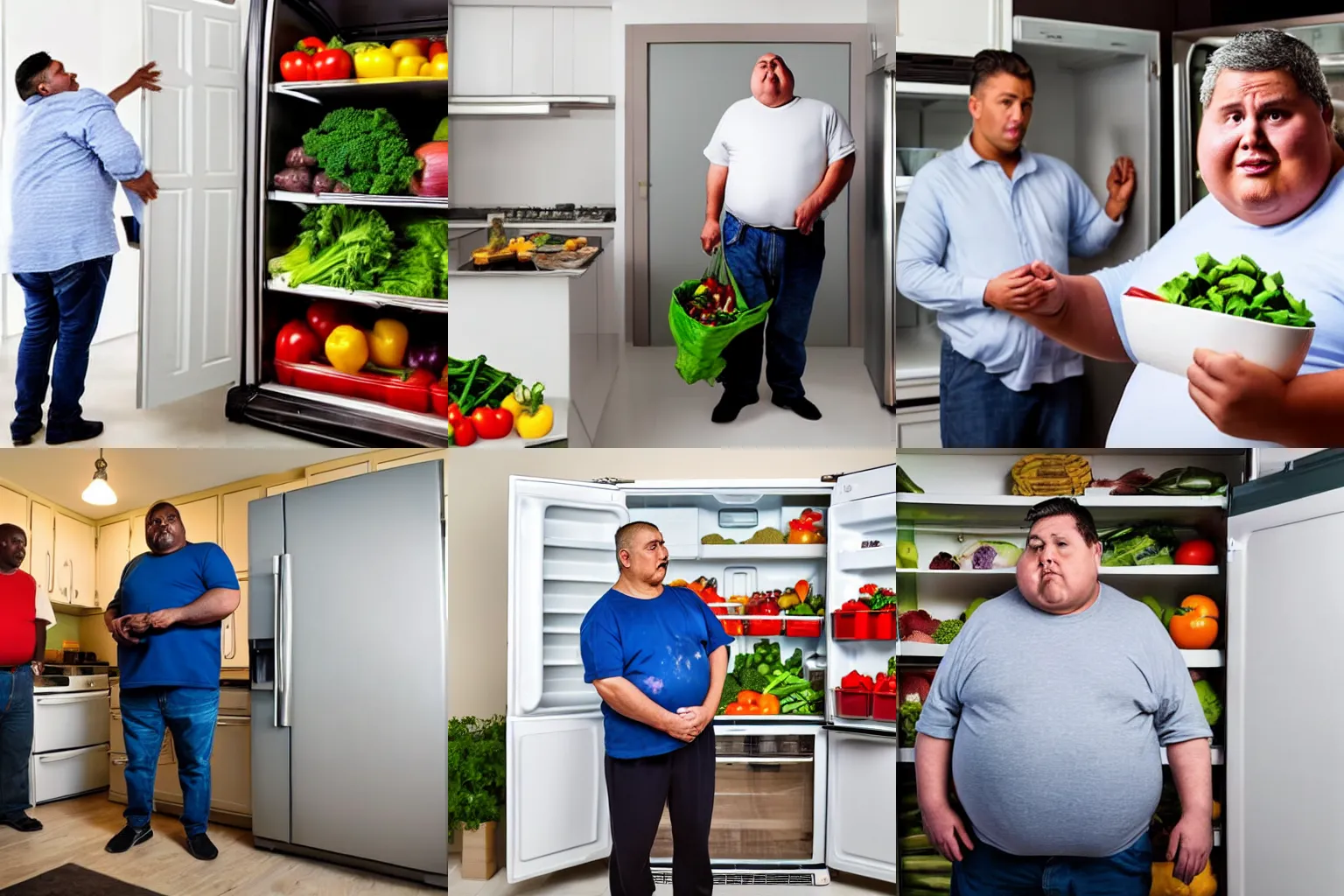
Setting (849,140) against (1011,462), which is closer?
(849,140)

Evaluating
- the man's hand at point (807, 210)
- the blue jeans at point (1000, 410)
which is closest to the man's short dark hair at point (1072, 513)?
the blue jeans at point (1000, 410)

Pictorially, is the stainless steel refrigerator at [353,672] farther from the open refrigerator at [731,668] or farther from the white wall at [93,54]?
the white wall at [93,54]

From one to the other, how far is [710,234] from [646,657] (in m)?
1.02

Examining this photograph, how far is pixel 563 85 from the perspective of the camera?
270 cm

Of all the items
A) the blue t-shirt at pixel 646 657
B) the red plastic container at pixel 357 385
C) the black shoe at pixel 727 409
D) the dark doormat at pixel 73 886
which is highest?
the red plastic container at pixel 357 385

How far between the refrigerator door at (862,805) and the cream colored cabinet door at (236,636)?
4.92 ft

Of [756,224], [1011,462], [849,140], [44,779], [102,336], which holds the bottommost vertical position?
[44,779]

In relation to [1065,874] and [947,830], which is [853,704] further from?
[1065,874]

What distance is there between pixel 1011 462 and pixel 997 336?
0.34 m

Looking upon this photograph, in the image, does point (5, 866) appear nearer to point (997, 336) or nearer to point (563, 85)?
point (563, 85)

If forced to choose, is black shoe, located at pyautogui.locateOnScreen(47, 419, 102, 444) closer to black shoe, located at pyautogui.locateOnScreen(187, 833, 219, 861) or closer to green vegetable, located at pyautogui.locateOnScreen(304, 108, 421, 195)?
green vegetable, located at pyautogui.locateOnScreen(304, 108, 421, 195)

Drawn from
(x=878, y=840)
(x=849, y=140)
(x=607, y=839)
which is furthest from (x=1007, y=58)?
(x=607, y=839)

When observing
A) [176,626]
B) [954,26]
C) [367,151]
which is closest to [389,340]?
[367,151]

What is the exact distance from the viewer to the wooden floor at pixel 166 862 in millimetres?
2729
